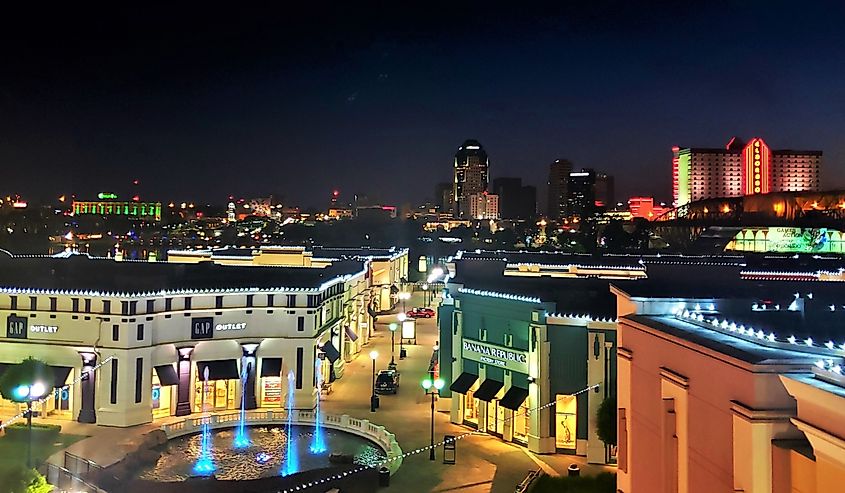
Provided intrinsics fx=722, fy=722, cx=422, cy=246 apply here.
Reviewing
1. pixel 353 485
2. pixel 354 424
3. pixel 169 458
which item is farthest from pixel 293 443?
pixel 353 485

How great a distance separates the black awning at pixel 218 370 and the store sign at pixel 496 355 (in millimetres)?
A: 10747

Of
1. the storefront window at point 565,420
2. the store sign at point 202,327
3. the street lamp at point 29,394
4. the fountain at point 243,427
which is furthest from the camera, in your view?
the store sign at point 202,327

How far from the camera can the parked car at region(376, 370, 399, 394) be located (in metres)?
36.8

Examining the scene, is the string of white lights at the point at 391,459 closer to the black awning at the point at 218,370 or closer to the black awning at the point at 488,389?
the black awning at the point at 488,389

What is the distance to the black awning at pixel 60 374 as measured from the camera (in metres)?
30.6

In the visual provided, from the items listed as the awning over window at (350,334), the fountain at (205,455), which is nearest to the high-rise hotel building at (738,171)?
the awning over window at (350,334)

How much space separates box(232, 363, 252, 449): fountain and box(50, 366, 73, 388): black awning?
7.34 meters

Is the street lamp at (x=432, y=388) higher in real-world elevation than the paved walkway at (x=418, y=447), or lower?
higher

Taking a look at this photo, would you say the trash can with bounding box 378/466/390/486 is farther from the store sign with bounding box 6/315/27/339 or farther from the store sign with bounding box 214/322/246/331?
the store sign with bounding box 6/315/27/339

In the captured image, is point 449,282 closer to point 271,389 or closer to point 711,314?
point 271,389

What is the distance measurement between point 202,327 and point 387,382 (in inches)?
391

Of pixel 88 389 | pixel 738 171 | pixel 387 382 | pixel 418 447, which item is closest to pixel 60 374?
pixel 88 389

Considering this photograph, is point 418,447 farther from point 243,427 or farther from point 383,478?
point 243,427

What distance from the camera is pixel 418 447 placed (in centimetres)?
2744
